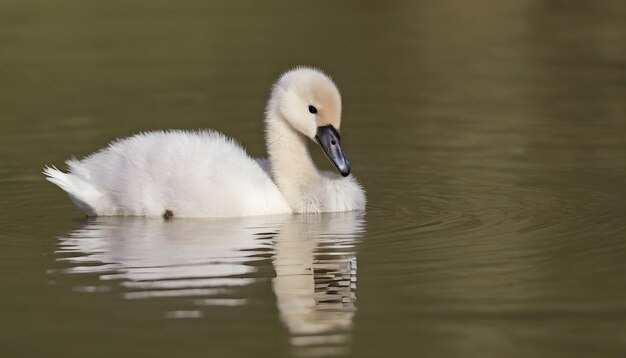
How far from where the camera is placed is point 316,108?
10.6m

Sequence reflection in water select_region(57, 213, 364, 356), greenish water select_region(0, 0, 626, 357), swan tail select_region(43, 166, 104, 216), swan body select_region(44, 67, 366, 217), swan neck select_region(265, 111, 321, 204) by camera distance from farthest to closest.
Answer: swan neck select_region(265, 111, 321, 204), swan tail select_region(43, 166, 104, 216), swan body select_region(44, 67, 366, 217), reflection in water select_region(57, 213, 364, 356), greenish water select_region(0, 0, 626, 357)

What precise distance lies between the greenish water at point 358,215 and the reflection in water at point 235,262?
24 mm

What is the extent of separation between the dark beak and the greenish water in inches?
13.4

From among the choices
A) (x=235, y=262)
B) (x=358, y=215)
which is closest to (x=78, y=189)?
(x=358, y=215)

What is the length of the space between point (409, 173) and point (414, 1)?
13377 millimetres

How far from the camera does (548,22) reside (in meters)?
22.4

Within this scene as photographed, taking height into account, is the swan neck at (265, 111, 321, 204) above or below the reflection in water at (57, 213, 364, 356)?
above

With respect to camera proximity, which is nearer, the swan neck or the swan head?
the swan head

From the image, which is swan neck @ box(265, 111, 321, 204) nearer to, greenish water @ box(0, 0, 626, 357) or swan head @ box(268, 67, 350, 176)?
swan head @ box(268, 67, 350, 176)

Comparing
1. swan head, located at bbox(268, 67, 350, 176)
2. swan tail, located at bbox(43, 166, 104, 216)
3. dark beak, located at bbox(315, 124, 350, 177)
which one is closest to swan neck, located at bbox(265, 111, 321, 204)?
swan head, located at bbox(268, 67, 350, 176)

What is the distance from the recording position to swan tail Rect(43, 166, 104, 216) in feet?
34.6

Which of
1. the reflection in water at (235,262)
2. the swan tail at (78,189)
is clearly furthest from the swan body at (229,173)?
the reflection in water at (235,262)

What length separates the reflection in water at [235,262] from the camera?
25.7ft

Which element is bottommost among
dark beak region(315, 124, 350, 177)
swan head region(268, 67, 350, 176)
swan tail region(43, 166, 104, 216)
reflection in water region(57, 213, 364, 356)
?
reflection in water region(57, 213, 364, 356)
